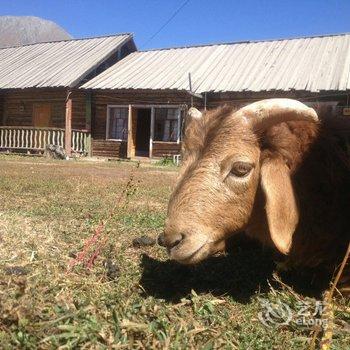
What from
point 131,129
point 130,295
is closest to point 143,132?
point 131,129

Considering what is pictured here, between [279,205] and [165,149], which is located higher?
[279,205]

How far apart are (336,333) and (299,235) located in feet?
2.30

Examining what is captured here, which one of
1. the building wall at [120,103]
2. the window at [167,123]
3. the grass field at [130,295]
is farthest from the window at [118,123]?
the grass field at [130,295]

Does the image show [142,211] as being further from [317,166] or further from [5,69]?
[5,69]

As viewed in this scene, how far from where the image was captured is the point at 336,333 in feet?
7.85

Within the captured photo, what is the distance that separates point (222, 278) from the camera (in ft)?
10.9

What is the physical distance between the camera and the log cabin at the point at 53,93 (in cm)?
2242

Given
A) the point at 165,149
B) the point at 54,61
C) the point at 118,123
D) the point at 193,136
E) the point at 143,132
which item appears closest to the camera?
the point at 193,136

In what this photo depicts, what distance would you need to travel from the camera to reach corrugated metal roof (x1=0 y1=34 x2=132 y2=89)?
906 inches

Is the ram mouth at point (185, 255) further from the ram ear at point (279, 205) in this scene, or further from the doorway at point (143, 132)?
the doorway at point (143, 132)

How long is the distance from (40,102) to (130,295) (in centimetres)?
2423

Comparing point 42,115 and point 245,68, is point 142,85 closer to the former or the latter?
point 245,68

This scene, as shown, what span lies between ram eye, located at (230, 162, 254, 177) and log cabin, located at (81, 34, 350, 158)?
1511 centimetres

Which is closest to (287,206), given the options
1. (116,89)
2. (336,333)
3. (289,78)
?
(336,333)
